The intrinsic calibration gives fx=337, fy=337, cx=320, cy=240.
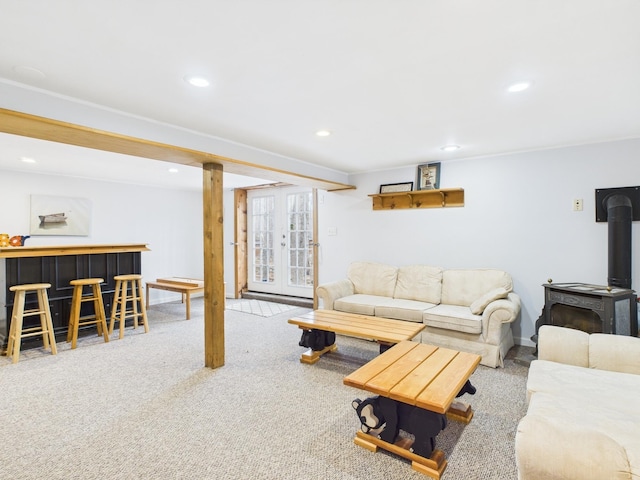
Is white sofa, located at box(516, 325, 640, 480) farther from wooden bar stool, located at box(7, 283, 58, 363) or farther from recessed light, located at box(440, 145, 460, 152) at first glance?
wooden bar stool, located at box(7, 283, 58, 363)

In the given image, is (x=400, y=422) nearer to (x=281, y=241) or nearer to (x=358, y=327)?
(x=358, y=327)

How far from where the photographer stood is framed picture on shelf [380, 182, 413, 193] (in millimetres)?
4523

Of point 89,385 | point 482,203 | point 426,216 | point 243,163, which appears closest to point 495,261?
point 482,203

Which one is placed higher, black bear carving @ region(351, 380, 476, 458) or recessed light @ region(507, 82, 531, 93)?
recessed light @ region(507, 82, 531, 93)

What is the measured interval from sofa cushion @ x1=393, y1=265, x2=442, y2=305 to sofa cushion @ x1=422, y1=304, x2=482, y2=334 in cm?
38

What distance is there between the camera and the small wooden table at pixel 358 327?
2.83 m

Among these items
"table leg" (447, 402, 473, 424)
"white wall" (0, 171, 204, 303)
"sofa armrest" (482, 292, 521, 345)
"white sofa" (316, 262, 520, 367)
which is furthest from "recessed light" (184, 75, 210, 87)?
"white wall" (0, 171, 204, 303)

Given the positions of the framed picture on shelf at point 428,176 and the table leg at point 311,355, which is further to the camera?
the framed picture on shelf at point 428,176

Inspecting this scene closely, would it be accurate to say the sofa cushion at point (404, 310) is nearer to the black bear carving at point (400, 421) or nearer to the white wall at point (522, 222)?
the white wall at point (522, 222)

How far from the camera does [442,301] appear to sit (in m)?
4.04

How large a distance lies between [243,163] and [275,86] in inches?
53.2

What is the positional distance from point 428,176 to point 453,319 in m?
1.91

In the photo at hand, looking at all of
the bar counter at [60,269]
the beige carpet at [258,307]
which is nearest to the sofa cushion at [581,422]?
the beige carpet at [258,307]

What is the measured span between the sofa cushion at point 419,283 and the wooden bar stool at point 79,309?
3613mm
